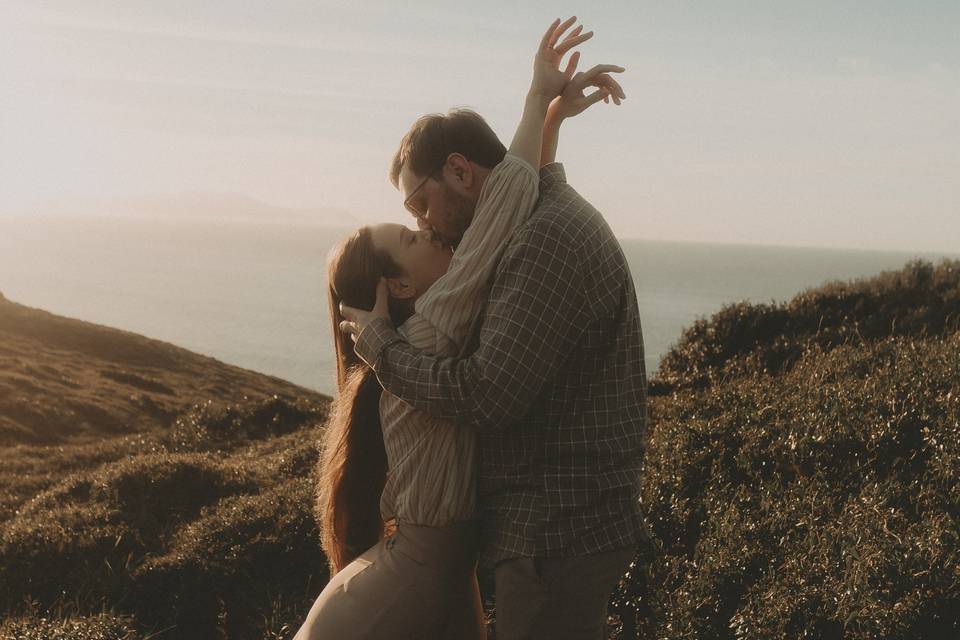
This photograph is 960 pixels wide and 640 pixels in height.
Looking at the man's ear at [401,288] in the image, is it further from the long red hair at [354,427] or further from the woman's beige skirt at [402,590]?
the woman's beige skirt at [402,590]

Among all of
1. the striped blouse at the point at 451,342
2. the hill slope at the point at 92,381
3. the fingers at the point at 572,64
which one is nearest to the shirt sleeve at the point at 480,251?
the striped blouse at the point at 451,342

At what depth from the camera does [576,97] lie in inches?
145

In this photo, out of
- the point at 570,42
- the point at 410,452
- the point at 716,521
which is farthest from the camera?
the point at 716,521

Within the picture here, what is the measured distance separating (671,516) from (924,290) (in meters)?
9.57

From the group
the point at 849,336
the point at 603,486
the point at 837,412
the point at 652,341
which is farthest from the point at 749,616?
the point at 652,341

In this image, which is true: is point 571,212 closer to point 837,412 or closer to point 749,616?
point 749,616

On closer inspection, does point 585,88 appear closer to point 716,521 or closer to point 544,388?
point 544,388

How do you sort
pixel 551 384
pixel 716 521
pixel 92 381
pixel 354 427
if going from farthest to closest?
pixel 92 381 → pixel 716 521 → pixel 354 427 → pixel 551 384

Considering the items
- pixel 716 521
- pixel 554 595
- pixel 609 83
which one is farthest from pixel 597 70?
Result: pixel 716 521

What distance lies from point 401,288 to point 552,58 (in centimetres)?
115

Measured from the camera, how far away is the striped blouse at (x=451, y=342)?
299 centimetres

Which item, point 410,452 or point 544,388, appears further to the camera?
point 410,452

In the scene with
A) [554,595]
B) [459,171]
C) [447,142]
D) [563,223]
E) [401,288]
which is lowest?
[554,595]

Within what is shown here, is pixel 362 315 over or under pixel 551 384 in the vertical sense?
over
